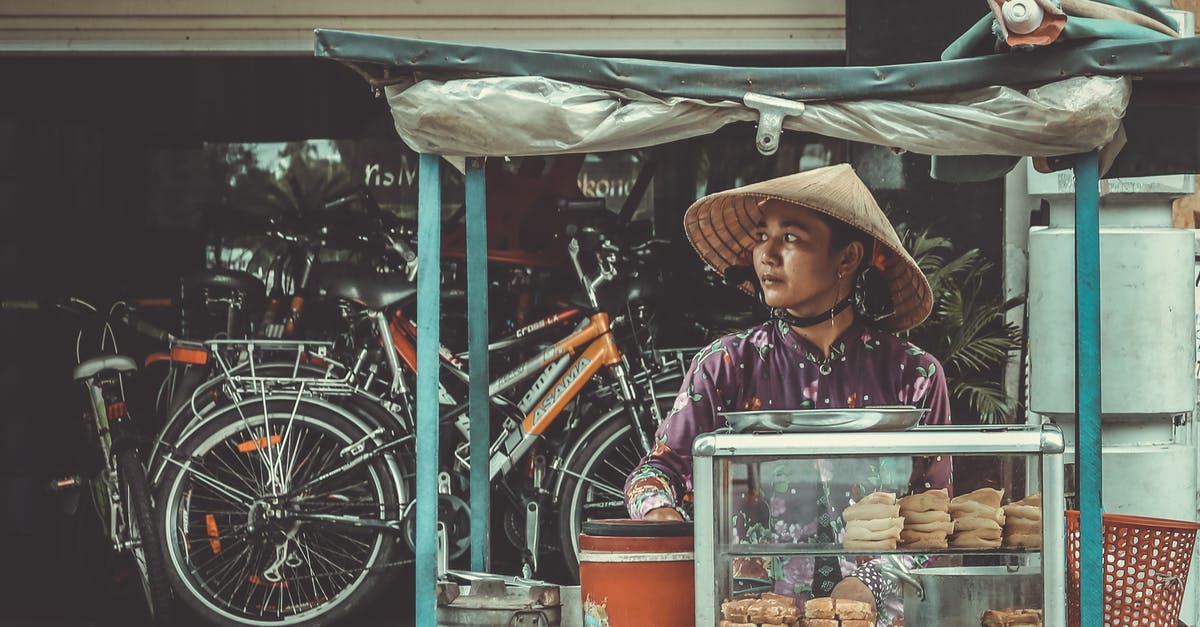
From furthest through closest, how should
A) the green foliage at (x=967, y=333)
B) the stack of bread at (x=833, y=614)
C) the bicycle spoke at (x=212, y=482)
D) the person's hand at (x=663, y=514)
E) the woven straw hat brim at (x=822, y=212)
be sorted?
the bicycle spoke at (x=212, y=482)
the green foliage at (x=967, y=333)
the woven straw hat brim at (x=822, y=212)
the person's hand at (x=663, y=514)
the stack of bread at (x=833, y=614)

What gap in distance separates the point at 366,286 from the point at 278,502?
38.7 inches

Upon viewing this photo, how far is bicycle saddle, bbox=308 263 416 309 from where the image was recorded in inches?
241

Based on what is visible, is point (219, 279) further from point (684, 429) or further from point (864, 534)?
point (864, 534)

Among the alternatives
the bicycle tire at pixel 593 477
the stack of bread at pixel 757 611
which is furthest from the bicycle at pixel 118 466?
the stack of bread at pixel 757 611

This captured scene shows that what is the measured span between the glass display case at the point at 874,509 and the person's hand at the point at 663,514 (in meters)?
0.43

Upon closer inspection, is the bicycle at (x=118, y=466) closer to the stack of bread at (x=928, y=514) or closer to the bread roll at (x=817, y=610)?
the bread roll at (x=817, y=610)

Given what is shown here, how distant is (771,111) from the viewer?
129 inches

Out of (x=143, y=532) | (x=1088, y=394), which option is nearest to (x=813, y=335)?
(x=1088, y=394)

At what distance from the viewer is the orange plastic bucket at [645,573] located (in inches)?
129

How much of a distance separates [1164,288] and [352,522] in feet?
11.0

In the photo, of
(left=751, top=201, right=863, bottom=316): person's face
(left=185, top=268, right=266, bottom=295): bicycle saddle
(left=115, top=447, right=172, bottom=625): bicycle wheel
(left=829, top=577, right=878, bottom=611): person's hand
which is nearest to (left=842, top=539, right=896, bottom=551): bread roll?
(left=829, top=577, right=878, bottom=611): person's hand

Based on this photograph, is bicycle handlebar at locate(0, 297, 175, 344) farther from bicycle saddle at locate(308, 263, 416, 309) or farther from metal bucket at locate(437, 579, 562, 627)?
metal bucket at locate(437, 579, 562, 627)

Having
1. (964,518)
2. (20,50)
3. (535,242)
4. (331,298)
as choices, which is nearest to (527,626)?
(964,518)

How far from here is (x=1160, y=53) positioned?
319cm
